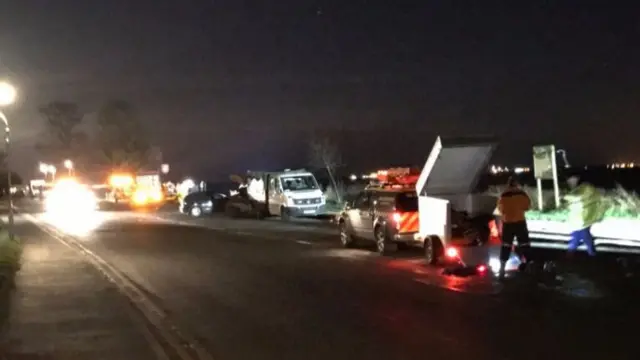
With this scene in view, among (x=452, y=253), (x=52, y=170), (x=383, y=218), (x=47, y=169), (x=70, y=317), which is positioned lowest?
(x=70, y=317)

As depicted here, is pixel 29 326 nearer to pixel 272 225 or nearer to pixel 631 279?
pixel 631 279

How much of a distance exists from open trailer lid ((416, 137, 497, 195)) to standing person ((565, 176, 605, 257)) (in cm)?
204

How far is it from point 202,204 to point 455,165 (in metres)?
31.6

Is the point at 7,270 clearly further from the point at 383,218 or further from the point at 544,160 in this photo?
the point at 544,160

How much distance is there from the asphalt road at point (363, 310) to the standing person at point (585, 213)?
3009 millimetres

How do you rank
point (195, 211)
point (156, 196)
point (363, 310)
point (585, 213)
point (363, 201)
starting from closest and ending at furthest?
point (363, 310) → point (585, 213) → point (363, 201) → point (195, 211) → point (156, 196)

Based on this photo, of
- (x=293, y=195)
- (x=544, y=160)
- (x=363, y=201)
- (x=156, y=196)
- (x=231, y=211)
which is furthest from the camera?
(x=156, y=196)

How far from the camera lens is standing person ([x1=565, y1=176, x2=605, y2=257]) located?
18.8 m

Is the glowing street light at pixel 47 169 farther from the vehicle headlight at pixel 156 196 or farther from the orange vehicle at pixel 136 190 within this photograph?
the vehicle headlight at pixel 156 196

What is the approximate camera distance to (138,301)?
15250 mm

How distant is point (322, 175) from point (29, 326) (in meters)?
62.3

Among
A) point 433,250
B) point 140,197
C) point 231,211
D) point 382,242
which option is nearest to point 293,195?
point 231,211

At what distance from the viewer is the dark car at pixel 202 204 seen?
50312 mm

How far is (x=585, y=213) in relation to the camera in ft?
61.4
